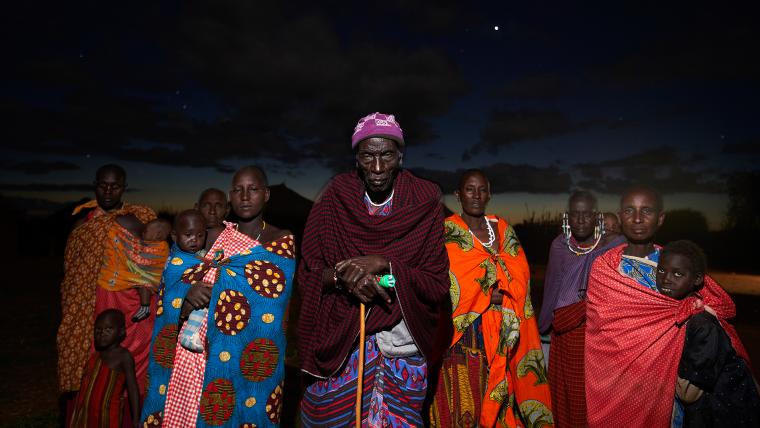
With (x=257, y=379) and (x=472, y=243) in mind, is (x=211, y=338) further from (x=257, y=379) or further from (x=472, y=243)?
(x=472, y=243)

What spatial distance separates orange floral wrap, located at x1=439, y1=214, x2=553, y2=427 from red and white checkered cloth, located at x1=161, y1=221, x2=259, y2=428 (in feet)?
5.94

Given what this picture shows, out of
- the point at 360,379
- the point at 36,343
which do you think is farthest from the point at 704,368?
the point at 36,343

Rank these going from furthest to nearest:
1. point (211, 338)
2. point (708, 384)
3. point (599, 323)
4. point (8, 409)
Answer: point (8, 409), point (599, 323), point (211, 338), point (708, 384)

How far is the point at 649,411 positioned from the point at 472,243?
1860mm

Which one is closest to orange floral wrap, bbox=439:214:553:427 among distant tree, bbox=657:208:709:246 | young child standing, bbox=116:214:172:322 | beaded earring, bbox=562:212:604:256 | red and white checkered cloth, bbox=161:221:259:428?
beaded earring, bbox=562:212:604:256

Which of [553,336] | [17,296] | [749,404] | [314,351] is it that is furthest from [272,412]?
[17,296]

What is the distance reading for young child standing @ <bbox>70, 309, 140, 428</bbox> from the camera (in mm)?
4016

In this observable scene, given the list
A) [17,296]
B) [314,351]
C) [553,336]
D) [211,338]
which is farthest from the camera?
[17,296]

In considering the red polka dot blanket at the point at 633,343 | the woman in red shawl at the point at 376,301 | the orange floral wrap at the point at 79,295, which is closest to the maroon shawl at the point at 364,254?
the woman in red shawl at the point at 376,301

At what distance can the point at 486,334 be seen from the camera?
407 cm

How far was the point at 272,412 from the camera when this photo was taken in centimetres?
354

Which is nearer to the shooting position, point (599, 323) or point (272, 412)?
point (272, 412)

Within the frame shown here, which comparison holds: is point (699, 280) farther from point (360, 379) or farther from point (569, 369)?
point (360, 379)

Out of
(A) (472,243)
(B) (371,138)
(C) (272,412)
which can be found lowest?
(C) (272,412)
